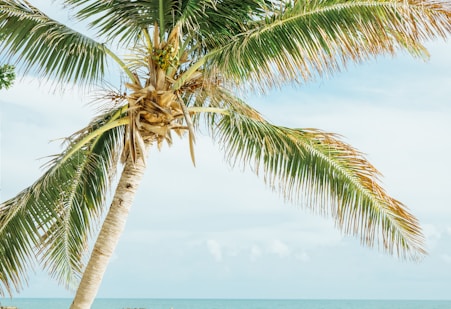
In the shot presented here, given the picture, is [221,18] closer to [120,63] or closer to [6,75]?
[120,63]

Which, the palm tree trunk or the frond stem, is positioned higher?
the frond stem

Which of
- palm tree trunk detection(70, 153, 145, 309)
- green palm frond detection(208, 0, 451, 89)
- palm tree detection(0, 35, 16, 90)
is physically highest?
green palm frond detection(208, 0, 451, 89)

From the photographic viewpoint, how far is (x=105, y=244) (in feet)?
27.3

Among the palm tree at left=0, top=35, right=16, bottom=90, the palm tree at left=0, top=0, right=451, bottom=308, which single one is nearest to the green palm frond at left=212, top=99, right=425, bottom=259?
the palm tree at left=0, top=0, right=451, bottom=308

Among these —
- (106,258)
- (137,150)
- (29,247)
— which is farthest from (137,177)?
(29,247)

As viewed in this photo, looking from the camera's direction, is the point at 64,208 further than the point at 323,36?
Yes

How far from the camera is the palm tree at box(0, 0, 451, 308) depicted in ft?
26.1

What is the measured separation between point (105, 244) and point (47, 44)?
2.45 meters

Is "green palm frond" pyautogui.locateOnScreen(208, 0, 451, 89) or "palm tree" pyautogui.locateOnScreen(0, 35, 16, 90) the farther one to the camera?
"palm tree" pyautogui.locateOnScreen(0, 35, 16, 90)

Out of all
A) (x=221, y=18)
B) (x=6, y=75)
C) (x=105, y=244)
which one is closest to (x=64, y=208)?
(x=105, y=244)

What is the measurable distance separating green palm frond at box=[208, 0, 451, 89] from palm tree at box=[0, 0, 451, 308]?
0.01 m

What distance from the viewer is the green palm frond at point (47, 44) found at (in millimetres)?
8359

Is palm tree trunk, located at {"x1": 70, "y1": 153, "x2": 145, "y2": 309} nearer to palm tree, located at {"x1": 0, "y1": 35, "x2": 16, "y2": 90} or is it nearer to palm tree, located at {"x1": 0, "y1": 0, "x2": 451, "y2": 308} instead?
palm tree, located at {"x1": 0, "y1": 0, "x2": 451, "y2": 308}

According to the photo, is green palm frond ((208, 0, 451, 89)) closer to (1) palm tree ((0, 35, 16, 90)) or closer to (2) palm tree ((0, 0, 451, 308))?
(2) palm tree ((0, 0, 451, 308))
